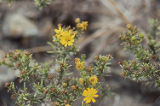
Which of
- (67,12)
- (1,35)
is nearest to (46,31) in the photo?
(67,12)

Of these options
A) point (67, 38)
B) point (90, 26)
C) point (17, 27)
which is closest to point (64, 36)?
point (67, 38)

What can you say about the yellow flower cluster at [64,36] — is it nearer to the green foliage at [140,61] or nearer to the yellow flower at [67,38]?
the yellow flower at [67,38]

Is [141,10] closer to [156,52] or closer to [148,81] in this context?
[156,52]

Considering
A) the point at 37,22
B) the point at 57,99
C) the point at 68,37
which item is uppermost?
the point at 37,22

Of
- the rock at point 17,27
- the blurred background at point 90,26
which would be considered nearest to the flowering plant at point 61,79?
the blurred background at point 90,26

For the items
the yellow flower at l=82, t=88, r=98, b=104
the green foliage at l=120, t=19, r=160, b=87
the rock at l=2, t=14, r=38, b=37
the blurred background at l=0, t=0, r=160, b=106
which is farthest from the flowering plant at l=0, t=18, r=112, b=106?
the rock at l=2, t=14, r=38, b=37

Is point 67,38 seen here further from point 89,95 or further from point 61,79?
point 89,95
